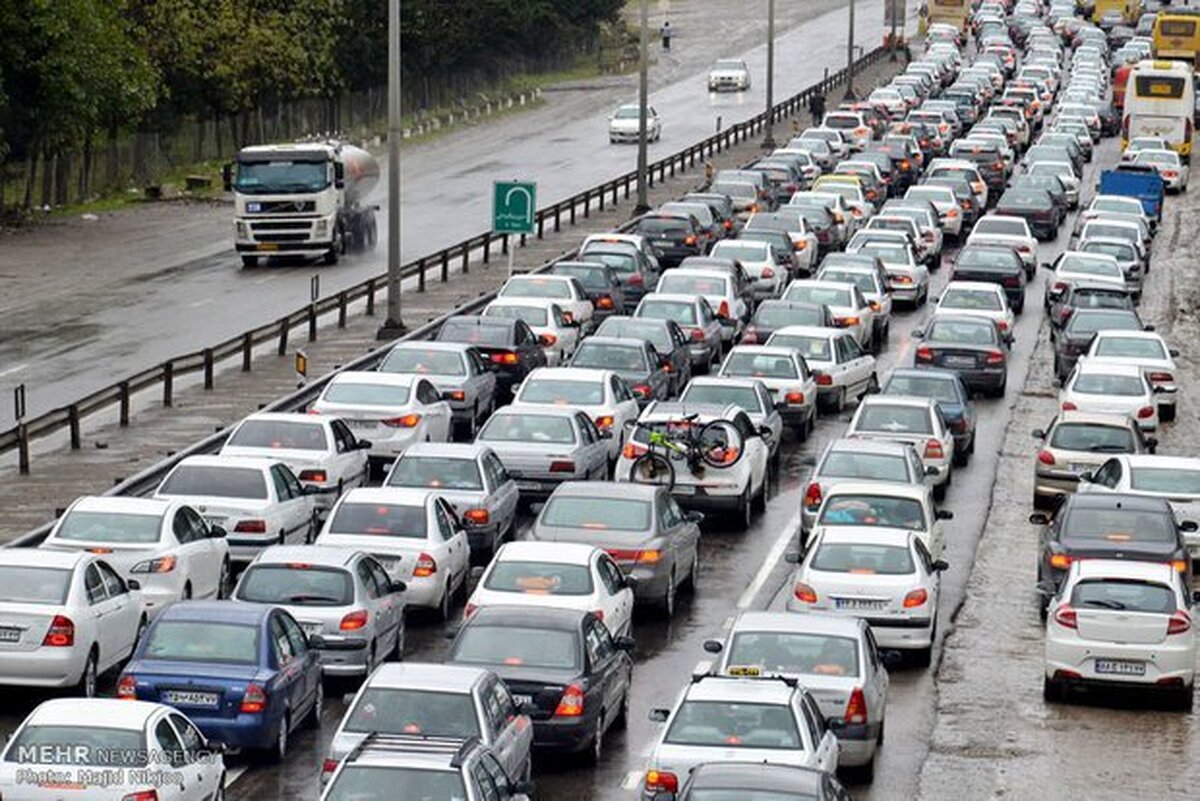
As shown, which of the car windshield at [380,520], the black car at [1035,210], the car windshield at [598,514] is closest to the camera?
the car windshield at [380,520]

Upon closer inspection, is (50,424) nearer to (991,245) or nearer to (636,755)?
(636,755)

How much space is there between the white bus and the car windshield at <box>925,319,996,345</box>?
44.3m

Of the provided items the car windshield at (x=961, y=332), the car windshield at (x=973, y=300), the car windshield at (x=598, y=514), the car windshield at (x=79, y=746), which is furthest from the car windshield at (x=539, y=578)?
the car windshield at (x=973, y=300)

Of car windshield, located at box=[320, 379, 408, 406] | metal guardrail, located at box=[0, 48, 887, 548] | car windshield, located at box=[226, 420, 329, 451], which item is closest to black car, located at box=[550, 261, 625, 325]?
metal guardrail, located at box=[0, 48, 887, 548]

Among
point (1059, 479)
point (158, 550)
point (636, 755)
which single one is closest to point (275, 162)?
point (1059, 479)

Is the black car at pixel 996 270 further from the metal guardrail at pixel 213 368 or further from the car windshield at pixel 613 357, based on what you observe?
the car windshield at pixel 613 357

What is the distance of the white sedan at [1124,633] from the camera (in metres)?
26.7

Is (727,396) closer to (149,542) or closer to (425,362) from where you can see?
(425,362)

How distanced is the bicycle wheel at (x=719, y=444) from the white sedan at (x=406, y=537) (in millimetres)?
5695

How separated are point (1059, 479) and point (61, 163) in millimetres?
50316

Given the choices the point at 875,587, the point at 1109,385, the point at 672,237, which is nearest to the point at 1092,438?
the point at 1109,385

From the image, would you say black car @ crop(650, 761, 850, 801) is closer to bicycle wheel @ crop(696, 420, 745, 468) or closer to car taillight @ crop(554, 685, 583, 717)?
car taillight @ crop(554, 685, 583, 717)

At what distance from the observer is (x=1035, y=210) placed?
67.9 meters

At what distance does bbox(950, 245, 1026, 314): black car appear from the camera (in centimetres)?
5547
